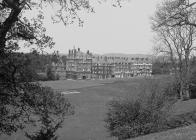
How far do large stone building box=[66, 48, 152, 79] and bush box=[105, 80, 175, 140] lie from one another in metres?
124

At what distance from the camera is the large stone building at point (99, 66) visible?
164 meters

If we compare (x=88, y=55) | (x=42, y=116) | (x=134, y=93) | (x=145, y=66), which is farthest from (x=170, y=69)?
(x=145, y=66)

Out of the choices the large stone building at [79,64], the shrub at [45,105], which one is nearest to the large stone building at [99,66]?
the large stone building at [79,64]

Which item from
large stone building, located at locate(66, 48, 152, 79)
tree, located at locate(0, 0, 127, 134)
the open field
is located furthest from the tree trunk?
large stone building, located at locate(66, 48, 152, 79)

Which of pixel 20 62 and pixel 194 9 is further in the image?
pixel 194 9

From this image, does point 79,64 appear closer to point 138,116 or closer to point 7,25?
point 138,116

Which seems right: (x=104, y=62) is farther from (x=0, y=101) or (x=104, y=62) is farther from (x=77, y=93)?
(x=0, y=101)

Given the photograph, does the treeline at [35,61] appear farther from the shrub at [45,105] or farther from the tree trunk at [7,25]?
the tree trunk at [7,25]

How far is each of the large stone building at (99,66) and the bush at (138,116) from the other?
123848 millimetres

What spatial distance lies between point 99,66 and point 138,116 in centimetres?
14972

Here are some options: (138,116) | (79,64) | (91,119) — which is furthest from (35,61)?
(79,64)

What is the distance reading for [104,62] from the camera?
181375mm

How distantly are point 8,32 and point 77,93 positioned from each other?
57726mm

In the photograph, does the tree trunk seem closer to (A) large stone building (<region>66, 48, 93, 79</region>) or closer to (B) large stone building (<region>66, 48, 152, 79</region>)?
(B) large stone building (<region>66, 48, 152, 79</region>)
